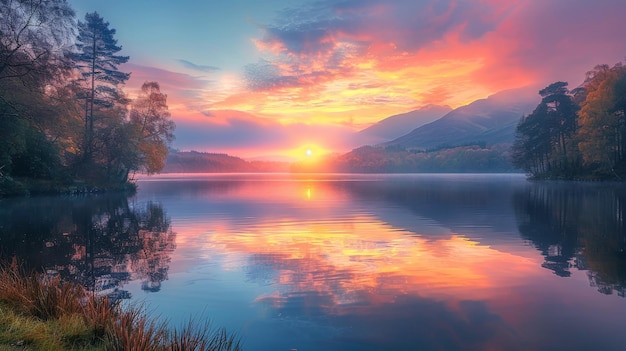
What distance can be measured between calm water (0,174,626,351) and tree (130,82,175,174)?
4742 cm

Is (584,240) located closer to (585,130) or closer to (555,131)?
(585,130)

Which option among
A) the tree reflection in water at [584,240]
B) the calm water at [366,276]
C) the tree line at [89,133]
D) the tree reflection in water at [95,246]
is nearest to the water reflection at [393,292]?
the calm water at [366,276]

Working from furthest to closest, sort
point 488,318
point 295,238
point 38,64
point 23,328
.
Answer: point 38,64, point 295,238, point 488,318, point 23,328

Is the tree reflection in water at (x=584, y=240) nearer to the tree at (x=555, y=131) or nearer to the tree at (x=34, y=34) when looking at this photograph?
the tree at (x=34, y=34)

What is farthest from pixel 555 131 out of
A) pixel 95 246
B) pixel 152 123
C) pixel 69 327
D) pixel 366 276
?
pixel 69 327

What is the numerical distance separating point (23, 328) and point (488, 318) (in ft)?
30.4

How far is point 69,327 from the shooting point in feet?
22.9

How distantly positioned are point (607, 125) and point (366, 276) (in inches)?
3162

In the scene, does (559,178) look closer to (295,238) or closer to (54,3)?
(295,238)

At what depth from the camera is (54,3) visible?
2484 centimetres

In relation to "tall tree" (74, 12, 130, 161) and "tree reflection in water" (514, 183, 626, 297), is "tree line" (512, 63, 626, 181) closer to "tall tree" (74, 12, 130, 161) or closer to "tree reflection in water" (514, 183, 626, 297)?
"tree reflection in water" (514, 183, 626, 297)

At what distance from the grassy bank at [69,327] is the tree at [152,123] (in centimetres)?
6540

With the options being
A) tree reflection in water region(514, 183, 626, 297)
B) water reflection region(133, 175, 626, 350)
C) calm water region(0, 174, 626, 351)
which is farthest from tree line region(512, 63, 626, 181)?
water reflection region(133, 175, 626, 350)

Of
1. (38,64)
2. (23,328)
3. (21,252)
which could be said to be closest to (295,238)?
(21,252)
